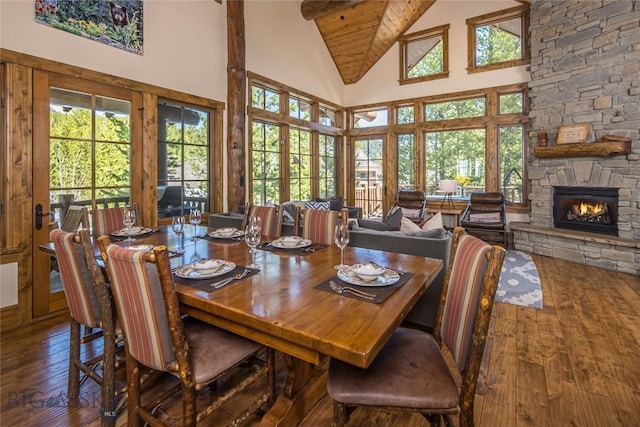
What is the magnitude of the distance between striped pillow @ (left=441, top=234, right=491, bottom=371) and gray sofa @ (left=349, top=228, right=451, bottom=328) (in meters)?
1.26

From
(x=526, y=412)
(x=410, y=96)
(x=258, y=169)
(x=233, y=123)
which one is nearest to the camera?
(x=526, y=412)

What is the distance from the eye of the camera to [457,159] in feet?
21.7

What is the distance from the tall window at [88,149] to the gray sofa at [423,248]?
2.63 meters

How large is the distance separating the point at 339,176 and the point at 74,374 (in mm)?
6325

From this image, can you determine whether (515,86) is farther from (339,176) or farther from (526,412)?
(526,412)

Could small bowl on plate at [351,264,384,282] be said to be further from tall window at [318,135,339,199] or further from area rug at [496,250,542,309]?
tall window at [318,135,339,199]

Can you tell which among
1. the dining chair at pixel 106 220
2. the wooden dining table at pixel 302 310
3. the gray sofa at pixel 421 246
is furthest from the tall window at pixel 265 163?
the wooden dining table at pixel 302 310

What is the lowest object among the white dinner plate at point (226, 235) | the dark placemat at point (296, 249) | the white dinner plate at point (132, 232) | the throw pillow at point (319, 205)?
the dark placemat at point (296, 249)

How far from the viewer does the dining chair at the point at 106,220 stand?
2648 mm

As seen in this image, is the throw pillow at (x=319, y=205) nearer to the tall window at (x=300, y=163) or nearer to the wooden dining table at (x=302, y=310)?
the tall window at (x=300, y=163)

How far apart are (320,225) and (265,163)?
3222 mm

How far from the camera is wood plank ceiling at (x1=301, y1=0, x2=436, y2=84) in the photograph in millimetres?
5633

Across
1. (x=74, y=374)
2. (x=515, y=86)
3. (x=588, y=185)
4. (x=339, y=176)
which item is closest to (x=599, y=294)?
(x=588, y=185)

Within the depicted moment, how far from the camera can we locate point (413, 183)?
23.2 ft
